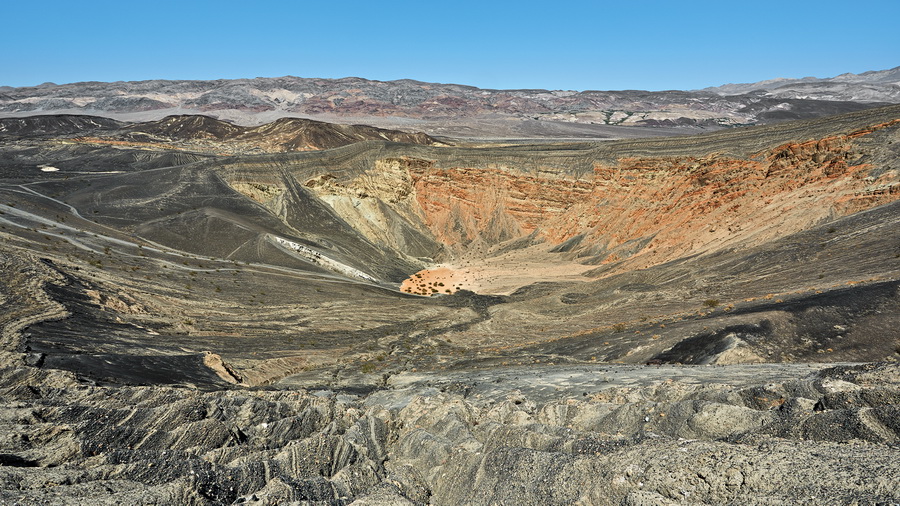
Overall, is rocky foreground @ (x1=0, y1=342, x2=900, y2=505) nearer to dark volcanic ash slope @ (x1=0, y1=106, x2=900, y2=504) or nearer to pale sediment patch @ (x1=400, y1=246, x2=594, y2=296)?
dark volcanic ash slope @ (x1=0, y1=106, x2=900, y2=504)

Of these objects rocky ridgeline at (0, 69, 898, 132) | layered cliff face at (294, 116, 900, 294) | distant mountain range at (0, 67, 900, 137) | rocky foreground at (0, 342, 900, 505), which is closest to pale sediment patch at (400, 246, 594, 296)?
layered cliff face at (294, 116, 900, 294)

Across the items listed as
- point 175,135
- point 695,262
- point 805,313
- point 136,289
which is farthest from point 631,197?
point 175,135

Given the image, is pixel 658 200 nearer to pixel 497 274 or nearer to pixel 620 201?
pixel 620 201

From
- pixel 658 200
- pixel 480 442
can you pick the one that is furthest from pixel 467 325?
pixel 658 200

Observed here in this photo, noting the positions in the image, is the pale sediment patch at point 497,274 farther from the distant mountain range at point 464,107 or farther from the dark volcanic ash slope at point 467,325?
the distant mountain range at point 464,107

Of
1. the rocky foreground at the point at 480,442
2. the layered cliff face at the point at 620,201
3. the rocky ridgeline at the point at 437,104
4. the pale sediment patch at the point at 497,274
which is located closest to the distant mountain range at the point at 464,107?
the rocky ridgeline at the point at 437,104

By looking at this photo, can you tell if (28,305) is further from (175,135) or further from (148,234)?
(175,135)
